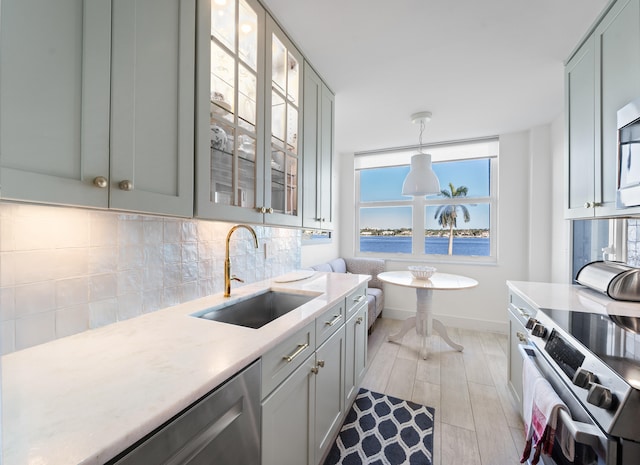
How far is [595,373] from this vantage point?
2.85 ft

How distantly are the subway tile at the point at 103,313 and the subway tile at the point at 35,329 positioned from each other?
0.11 meters

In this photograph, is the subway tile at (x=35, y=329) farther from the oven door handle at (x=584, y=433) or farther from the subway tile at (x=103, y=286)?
the oven door handle at (x=584, y=433)

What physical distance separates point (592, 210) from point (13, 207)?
2737mm

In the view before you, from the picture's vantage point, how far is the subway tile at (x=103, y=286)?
1.02 m

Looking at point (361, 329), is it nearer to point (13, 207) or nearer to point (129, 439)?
point (129, 439)

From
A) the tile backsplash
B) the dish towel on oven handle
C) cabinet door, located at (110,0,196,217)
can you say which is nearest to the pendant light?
the dish towel on oven handle

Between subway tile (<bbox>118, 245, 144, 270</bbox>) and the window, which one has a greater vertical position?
the window

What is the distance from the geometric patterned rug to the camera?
5.09 ft

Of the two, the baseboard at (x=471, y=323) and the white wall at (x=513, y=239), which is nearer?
the white wall at (x=513, y=239)

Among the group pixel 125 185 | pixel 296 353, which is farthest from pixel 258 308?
pixel 125 185

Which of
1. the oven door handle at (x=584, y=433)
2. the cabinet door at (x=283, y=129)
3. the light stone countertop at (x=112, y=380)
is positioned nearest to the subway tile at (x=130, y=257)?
the light stone countertop at (x=112, y=380)

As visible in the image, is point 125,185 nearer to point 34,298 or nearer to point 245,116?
point 34,298

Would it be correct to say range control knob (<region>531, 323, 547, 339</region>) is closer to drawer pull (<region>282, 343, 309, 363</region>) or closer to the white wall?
drawer pull (<region>282, 343, 309, 363</region>)

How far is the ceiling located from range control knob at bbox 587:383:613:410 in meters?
1.79
